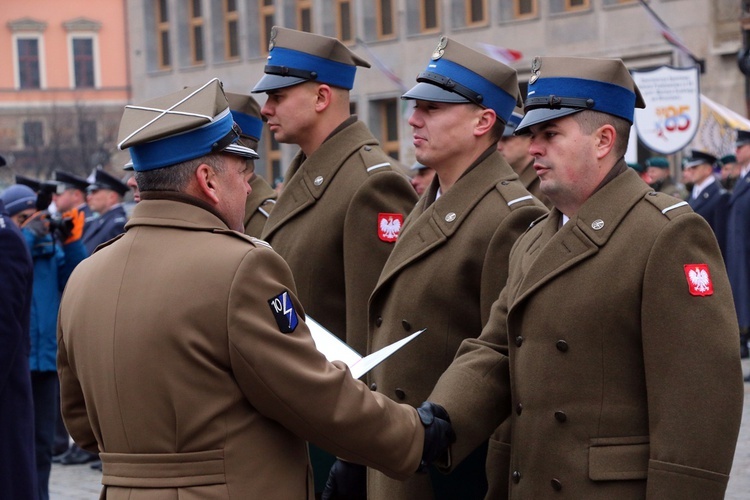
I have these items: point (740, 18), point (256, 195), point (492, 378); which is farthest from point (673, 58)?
point (492, 378)

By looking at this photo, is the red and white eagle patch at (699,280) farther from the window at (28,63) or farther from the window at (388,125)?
the window at (28,63)

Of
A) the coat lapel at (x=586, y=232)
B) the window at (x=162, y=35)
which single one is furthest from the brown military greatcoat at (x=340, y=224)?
the window at (x=162, y=35)

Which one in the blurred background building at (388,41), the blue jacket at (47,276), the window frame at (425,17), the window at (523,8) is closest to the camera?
the blue jacket at (47,276)

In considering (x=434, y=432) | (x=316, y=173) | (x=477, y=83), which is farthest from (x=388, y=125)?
(x=434, y=432)

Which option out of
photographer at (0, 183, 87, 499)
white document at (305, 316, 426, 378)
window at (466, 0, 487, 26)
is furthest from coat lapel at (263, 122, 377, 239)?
window at (466, 0, 487, 26)

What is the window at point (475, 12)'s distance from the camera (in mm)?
30266

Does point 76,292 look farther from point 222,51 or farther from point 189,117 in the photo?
point 222,51

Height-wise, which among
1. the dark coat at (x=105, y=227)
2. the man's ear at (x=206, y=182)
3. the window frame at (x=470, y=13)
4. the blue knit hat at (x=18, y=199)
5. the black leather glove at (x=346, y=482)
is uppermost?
the window frame at (x=470, y=13)

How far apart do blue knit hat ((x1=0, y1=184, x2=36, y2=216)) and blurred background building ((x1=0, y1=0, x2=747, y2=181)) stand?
45.4 feet

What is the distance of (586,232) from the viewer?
367 cm

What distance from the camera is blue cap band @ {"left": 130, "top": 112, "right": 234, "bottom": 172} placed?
10.9ft

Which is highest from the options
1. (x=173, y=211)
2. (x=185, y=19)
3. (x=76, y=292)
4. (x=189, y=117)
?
(x=185, y=19)

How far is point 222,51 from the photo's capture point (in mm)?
37562

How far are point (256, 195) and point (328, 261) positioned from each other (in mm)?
1125
